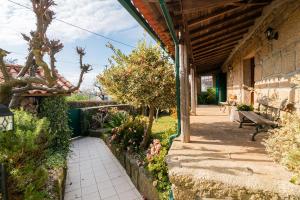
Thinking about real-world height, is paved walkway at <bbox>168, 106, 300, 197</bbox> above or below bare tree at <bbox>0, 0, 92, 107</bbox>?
below

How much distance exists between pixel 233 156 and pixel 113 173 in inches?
174

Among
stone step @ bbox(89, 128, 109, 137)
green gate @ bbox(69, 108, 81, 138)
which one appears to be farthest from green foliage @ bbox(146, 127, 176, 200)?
green gate @ bbox(69, 108, 81, 138)

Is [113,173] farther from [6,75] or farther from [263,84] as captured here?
[263,84]

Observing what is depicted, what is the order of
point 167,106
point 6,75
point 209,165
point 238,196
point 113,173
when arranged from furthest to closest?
point 113,173, point 167,106, point 6,75, point 209,165, point 238,196

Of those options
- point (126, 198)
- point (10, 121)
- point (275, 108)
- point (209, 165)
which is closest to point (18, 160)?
point (10, 121)

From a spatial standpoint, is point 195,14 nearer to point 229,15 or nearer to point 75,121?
point 229,15

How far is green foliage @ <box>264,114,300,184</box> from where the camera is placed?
7.99 feet

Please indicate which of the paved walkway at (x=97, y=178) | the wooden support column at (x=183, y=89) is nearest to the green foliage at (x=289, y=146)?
the wooden support column at (x=183, y=89)

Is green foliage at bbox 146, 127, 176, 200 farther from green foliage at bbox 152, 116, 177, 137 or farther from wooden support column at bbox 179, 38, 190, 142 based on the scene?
green foliage at bbox 152, 116, 177, 137

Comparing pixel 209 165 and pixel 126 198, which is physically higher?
pixel 209 165

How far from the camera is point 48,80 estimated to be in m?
3.67

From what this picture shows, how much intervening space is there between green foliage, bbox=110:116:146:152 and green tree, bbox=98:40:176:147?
5.01ft

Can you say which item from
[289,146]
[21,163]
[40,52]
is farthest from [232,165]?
[40,52]

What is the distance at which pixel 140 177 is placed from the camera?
529cm
